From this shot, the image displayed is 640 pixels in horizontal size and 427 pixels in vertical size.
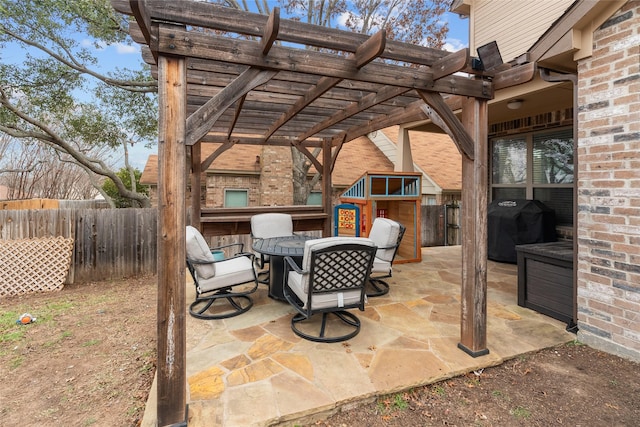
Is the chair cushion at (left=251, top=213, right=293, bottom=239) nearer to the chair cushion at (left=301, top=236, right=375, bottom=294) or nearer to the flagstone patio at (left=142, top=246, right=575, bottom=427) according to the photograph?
the flagstone patio at (left=142, top=246, right=575, bottom=427)

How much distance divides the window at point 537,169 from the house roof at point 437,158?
492cm

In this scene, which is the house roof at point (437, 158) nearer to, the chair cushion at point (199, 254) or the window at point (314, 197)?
the window at point (314, 197)

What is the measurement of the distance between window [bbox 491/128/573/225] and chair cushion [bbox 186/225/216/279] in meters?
5.58

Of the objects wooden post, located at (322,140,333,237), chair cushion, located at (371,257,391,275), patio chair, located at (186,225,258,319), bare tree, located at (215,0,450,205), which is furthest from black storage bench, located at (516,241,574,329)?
bare tree, located at (215,0,450,205)

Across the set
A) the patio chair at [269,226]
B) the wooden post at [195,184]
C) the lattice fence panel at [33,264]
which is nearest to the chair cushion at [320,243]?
the patio chair at [269,226]

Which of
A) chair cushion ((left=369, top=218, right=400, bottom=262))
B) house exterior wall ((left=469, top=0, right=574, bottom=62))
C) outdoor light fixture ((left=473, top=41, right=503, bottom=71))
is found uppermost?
house exterior wall ((left=469, top=0, right=574, bottom=62))

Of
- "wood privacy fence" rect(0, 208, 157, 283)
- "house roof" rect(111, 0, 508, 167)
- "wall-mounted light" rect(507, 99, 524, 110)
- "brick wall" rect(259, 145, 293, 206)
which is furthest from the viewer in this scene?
"brick wall" rect(259, 145, 293, 206)

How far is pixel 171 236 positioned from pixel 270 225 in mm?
3808

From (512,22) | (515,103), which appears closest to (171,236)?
(515,103)

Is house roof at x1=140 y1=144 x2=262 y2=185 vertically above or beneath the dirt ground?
above

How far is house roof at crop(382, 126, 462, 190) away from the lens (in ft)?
39.2

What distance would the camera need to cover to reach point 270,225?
5797mm

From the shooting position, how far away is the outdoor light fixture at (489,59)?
8.84 feet

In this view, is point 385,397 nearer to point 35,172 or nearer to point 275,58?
point 275,58
